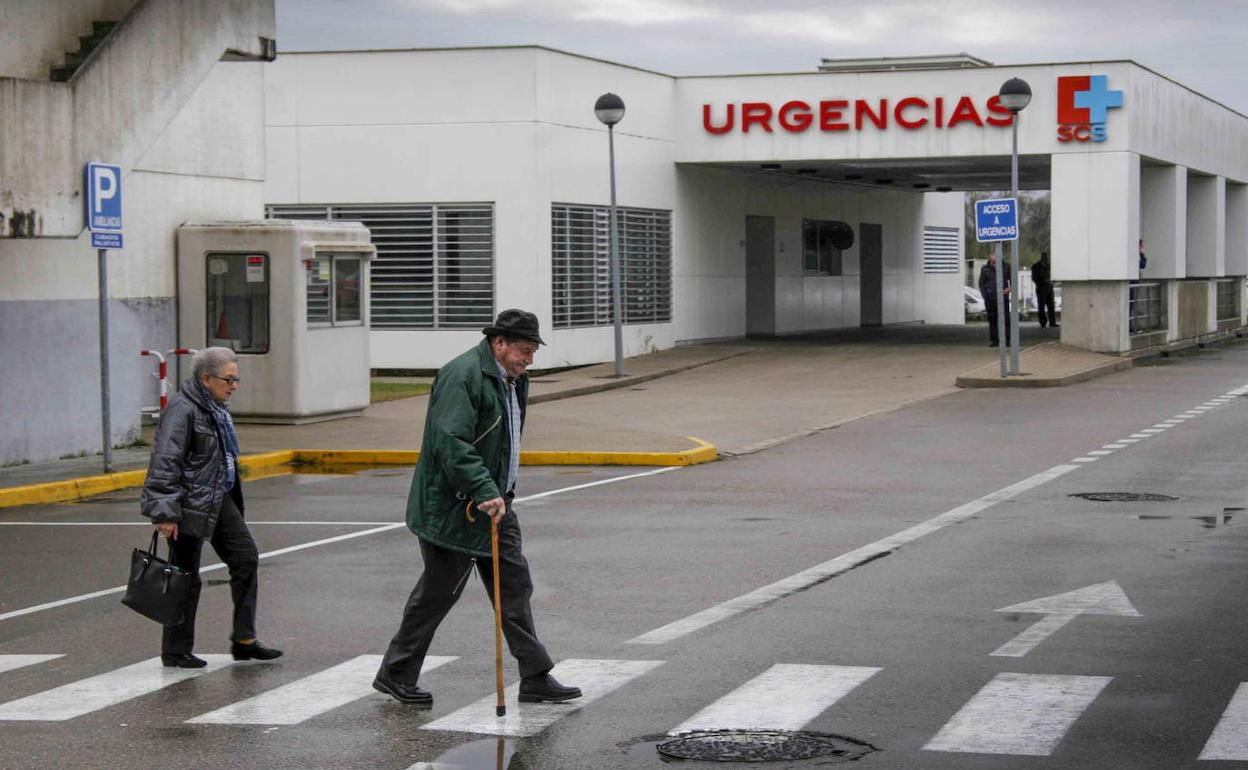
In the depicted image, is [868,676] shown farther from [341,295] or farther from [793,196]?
[793,196]

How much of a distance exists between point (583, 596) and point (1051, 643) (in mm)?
2887

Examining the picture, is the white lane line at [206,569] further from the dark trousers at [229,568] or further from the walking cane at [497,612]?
the walking cane at [497,612]

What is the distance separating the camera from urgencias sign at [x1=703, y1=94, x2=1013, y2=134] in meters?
34.9

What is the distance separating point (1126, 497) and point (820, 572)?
199 inches

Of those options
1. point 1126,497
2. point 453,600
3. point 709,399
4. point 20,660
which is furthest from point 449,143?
point 453,600

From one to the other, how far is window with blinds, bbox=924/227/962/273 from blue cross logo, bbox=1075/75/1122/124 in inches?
719

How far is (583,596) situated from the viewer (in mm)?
11156

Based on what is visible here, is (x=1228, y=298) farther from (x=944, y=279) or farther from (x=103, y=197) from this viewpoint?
(x=103, y=197)

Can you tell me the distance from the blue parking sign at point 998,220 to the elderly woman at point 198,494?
819 inches

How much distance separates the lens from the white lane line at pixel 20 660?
9320 mm

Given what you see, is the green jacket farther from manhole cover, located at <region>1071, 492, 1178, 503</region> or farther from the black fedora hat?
manhole cover, located at <region>1071, 492, 1178, 503</region>

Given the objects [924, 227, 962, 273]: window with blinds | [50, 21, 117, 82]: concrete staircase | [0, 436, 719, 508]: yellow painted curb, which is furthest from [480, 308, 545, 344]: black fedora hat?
[924, 227, 962, 273]: window with blinds

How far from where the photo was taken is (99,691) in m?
8.67

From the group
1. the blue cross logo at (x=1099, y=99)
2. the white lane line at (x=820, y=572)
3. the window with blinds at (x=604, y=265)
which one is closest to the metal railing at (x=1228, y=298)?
the blue cross logo at (x=1099, y=99)
